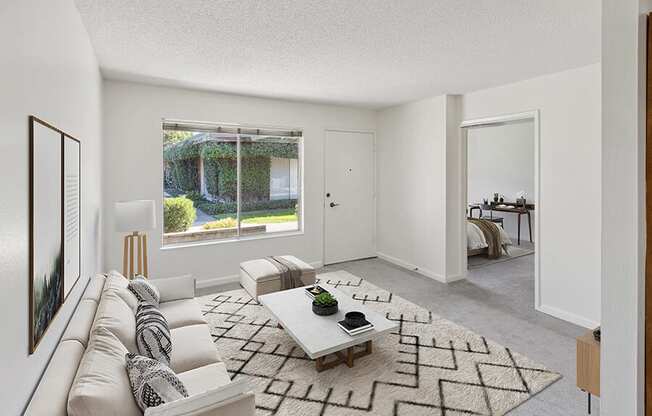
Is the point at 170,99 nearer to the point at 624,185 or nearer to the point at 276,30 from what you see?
the point at 276,30

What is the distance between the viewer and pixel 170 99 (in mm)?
4066

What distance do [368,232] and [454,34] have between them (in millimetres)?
3644

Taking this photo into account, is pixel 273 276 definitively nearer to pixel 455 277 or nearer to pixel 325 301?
pixel 325 301

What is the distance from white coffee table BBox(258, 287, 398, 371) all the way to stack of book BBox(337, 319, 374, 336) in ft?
0.08

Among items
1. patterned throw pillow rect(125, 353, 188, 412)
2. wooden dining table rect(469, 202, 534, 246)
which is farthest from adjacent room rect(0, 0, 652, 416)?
wooden dining table rect(469, 202, 534, 246)

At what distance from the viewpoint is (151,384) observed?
1296mm

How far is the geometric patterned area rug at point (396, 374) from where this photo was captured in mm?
2072

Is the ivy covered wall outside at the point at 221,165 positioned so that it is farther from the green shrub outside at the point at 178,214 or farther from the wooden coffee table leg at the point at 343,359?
the wooden coffee table leg at the point at 343,359

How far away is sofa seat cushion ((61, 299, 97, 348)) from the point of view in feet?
5.20

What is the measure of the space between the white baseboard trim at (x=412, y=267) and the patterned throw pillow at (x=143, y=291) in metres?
3.42

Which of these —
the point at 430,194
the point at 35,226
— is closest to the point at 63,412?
the point at 35,226

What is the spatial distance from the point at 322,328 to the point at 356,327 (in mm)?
247

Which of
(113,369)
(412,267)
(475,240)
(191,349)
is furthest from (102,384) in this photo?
(475,240)

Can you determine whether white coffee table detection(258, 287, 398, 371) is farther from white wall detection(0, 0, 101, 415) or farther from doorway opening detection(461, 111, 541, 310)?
doorway opening detection(461, 111, 541, 310)
